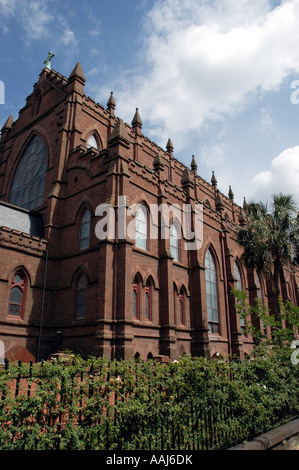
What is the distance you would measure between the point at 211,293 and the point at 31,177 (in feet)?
53.3

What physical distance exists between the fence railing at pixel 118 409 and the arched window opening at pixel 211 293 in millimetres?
17753

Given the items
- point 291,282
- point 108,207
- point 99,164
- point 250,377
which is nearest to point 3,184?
point 99,164

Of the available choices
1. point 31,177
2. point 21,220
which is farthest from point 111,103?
point 21,220

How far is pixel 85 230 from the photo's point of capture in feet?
65.2

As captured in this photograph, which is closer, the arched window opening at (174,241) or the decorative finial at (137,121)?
the arched window opening at (174,241)

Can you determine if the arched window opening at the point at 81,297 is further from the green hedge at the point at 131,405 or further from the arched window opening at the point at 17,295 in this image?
the green hedge at the point at 131,405

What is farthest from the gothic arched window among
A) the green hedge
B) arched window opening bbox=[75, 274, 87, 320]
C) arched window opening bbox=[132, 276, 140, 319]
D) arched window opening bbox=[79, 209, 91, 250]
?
the green hedge

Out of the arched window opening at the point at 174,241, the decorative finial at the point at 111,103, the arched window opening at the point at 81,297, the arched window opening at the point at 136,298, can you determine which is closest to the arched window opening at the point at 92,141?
the decorative finial at the point at 111,103

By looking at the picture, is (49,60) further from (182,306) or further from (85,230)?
(182,306)

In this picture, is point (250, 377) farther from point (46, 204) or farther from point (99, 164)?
point (46, 204)

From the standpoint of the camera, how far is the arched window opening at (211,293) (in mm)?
25469

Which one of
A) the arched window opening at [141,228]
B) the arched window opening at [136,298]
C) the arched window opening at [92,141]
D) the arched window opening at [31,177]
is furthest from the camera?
the arched window opening at [92,141]

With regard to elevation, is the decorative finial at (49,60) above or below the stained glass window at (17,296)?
above
